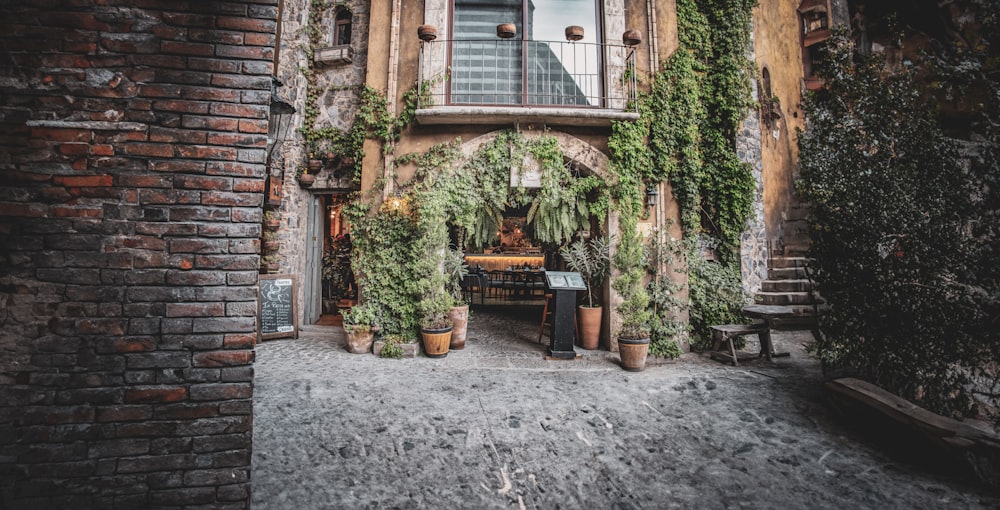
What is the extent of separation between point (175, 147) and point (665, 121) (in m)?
6.14

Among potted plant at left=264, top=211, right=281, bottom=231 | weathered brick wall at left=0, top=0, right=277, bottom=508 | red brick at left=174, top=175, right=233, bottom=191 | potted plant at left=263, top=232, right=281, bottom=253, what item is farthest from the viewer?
potted plant at left=263, top=232, right=281, bottom=253

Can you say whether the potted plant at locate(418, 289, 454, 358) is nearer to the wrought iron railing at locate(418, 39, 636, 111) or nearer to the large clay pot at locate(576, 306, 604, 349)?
the large clay pot at locate(576, 306, 604, 349)

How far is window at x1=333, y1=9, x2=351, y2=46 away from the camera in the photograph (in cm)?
734

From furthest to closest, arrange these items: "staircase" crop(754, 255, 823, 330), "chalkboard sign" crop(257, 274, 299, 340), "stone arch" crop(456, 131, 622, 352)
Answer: "staircase" crop(754, 255, 823, 330)
"chalkboard sign" crop(257, 274, 299, 340)
"stone arch" crop(456, 131, 622, 352)

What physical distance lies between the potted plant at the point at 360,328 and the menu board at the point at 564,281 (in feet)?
8.67

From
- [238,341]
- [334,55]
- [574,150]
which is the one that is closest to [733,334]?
[574,150]

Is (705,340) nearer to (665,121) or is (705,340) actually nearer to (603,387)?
(603,387)

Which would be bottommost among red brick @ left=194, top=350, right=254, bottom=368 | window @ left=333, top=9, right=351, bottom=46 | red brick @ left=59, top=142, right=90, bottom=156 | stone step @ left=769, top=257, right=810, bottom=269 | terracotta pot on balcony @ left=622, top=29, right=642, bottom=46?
red brick @ left=194, top=350, right=254, bottom=368

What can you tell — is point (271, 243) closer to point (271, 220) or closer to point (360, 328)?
point (271, 220)

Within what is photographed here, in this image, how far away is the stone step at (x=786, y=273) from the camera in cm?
727

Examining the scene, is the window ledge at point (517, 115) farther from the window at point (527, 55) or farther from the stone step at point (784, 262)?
the stone step at point (784, 262)

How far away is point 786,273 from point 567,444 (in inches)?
253

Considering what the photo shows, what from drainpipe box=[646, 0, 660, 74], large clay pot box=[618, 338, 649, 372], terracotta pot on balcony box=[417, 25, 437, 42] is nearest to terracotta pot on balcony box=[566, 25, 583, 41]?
drainpipe box=[646, 0, 660, 74]

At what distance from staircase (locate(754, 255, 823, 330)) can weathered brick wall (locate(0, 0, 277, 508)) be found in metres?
7.53
